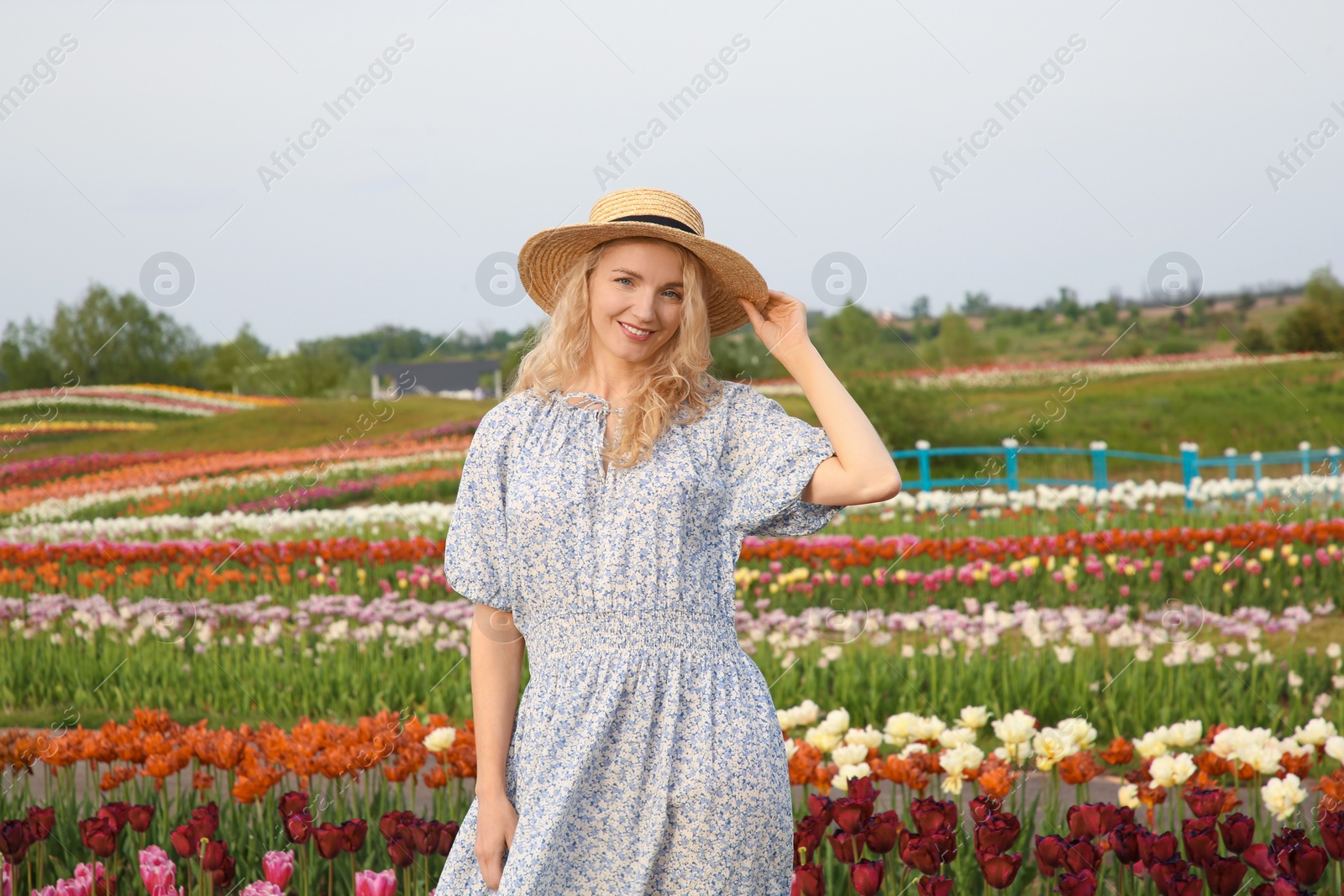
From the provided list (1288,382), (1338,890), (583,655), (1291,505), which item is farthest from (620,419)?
(1288,382)

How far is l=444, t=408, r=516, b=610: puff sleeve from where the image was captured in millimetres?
1933

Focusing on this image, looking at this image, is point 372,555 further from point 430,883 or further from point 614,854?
point 614,854

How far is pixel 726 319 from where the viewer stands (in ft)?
7.54

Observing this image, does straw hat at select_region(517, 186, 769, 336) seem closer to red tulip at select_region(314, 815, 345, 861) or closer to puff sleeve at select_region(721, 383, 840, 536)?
puff sleeve at select_region(721, 383, 840, 536)

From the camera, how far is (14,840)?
252 centimetres

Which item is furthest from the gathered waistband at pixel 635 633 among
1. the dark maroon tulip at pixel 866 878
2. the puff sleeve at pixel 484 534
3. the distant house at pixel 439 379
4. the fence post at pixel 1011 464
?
the distant house at pixel 439 379

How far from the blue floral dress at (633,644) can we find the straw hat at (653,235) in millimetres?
213

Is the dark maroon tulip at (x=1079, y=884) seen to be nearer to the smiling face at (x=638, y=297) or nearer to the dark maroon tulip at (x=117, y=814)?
the smiling face at (x=638, y=297)

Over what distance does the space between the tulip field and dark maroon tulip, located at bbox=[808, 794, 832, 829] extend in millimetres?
12

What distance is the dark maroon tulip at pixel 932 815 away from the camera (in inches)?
95.1

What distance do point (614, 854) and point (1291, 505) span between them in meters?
9.31

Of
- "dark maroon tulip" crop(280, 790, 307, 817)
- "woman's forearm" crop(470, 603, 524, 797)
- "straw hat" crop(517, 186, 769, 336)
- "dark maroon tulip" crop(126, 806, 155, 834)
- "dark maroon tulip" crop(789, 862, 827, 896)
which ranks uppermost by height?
"straw hat" crop(517, 186, 769, 336)

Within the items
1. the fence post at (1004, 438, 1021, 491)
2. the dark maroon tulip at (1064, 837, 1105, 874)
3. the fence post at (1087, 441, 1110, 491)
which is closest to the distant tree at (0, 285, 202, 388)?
the fence post at (1004, 438, 1021, 491)

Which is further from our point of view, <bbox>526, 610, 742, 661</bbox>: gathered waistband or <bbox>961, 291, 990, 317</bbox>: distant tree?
<bbox>961, 291, 990, 317</bbox>: distant tree
